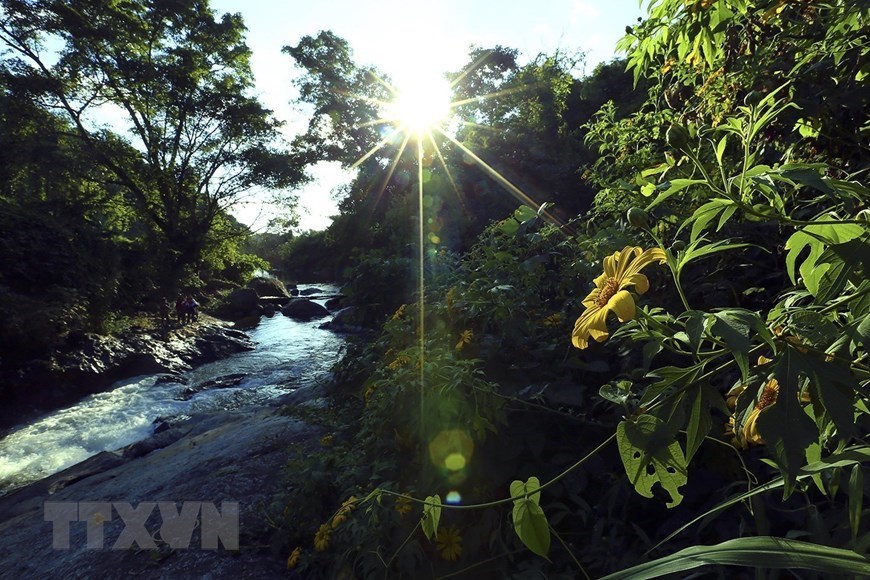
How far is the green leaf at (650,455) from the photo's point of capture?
56 centimetres

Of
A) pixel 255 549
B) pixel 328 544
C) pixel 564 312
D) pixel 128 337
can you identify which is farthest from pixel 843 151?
pixel 128 337

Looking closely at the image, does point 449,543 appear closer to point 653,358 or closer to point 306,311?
point 653,358

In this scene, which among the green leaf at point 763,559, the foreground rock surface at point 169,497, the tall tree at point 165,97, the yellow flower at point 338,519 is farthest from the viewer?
the tall tree at point 165,97

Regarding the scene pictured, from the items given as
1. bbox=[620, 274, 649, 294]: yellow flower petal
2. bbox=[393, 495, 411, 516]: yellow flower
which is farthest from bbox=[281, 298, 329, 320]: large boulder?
bbox=[620, 274, 649, 294]: yellow flower petal

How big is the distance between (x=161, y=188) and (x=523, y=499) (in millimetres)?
19220

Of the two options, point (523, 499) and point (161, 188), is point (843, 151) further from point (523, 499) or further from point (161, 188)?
point (161, 188)

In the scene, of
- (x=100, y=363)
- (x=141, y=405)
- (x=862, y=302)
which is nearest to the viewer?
(x=862, y=302)

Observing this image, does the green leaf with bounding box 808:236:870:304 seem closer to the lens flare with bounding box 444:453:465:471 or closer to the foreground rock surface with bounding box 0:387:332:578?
the lens flare with bounding box 444:453:465:471

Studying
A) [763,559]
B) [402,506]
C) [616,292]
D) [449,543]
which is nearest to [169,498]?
[402,506]

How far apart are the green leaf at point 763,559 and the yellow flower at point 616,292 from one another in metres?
0.25

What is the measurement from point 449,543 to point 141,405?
7680 mm

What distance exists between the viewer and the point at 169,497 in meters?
2.87

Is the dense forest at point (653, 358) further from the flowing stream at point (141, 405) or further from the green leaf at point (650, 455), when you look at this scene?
the flowing stream at point (141, 405)

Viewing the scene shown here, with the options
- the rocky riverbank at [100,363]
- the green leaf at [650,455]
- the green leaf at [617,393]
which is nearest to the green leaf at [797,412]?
the green leaf at [650,455]
